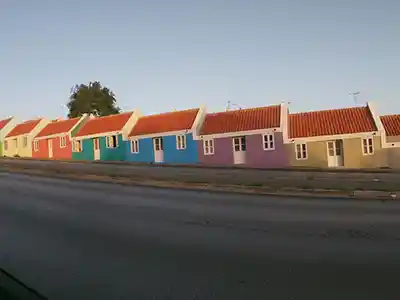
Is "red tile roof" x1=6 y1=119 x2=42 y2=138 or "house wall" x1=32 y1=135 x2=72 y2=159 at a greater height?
"red tile roof" x1=6 y1=119 x2=42 y2=138

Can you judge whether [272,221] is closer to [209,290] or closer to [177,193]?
[209,290]

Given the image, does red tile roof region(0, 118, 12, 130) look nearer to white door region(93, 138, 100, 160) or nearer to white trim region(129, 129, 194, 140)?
white door region(93, 138, 100, 160)

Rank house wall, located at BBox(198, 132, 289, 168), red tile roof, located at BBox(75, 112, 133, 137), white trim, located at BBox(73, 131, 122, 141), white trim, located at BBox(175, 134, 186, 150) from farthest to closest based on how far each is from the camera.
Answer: red tile roof, located at BBox(75, 112, 133, 137) → white trim, located at BBox(73, 131, 122, 141) → white trim, located at BBox(175, 134, 186, 150) → house wall, located at BBox(198, 132, 289, 168)

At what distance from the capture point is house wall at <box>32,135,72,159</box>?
160 ft

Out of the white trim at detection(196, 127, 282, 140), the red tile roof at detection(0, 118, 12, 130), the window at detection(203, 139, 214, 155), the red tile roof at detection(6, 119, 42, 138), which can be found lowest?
the window at detection(203, 139, 214, 155)

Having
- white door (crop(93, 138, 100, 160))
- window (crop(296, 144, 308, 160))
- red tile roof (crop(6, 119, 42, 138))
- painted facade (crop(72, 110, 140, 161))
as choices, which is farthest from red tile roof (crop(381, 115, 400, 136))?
red tile roof (crop(6, 119, 42, 138))

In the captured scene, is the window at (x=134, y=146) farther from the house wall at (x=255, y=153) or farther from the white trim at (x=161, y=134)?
the house wall at (x=255, y=153)

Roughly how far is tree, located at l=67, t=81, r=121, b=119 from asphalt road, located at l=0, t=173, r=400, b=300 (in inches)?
2406

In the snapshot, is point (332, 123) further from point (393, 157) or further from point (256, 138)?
point (256, 138)

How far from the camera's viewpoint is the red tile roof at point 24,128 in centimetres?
5520

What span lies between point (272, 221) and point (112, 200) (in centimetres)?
608

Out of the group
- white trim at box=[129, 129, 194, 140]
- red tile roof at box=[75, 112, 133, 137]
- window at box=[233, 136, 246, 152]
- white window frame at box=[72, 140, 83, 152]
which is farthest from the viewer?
white window frame at box=[72, 140, 83, 152]

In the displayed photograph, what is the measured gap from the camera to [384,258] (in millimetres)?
6004

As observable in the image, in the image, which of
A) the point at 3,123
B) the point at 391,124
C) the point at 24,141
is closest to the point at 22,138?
the point at 24,141
